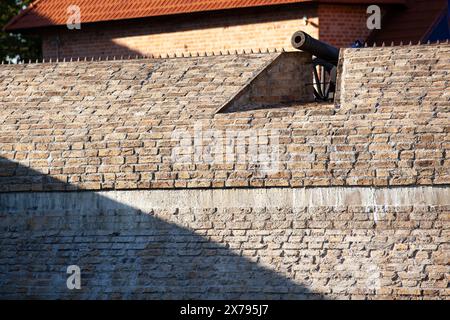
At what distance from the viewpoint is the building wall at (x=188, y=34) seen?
27.2 metres

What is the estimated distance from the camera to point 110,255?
15891mm

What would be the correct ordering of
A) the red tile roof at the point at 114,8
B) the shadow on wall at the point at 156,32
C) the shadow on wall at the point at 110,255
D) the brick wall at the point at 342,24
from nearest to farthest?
1. the shadow on wall at the point at 110,255
2. the brick wall at the point at 342,24
3. the shadow on wall at the point at 156,32
4. the red tile roof at the point at 114,8

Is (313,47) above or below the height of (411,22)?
below

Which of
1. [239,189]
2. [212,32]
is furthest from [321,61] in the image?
[212,32]

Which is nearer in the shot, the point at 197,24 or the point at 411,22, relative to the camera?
the point at 411,22

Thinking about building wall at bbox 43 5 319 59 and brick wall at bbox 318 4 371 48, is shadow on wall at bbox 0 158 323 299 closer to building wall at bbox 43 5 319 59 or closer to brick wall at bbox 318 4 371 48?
building wall at bbox 43 5 319 59

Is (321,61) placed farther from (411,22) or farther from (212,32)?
(212,32)

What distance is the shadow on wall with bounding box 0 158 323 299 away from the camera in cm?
1529

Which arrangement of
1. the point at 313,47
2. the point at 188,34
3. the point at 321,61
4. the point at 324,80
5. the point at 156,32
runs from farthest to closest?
the point at 156,32 < the point at 188,34 < the point at 324,80 < the point at 321,61 < the point at 313,47

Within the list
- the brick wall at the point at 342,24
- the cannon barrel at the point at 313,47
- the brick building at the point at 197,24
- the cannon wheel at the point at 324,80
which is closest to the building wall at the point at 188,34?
the brick building at the point at 197,24

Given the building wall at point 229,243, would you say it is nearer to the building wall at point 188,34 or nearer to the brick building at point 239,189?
the brick building at point 239,189

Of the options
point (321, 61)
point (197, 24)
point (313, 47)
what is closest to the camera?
point (313, 47)

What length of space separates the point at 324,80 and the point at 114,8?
34.5 feet

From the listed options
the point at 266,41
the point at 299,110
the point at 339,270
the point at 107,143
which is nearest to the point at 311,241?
the point at 339,270
